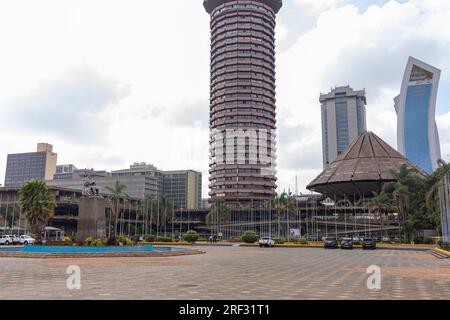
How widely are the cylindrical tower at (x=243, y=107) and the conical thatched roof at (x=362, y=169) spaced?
2870cm

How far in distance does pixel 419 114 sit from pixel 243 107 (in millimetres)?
76032

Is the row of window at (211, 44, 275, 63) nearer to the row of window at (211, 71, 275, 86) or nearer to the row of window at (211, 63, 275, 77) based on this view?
the row of window at (211, 63, 275, 77)

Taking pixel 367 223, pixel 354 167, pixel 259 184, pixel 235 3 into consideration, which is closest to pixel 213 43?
pixel 235 3

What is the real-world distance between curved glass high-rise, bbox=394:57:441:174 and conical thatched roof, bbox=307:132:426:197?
57.2 metres

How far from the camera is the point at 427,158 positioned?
17375cm

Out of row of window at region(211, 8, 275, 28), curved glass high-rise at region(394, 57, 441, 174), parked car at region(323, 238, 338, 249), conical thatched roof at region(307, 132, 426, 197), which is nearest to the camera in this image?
parked car at region(323, 238, 338, 249)

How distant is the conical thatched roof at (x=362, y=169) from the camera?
109 meters

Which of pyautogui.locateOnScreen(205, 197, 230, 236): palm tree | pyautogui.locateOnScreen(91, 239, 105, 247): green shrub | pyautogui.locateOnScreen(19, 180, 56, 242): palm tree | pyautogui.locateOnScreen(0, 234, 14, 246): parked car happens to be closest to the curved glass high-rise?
pyautogui.locateOnScreen(205, 197, 230, 236): palm tree

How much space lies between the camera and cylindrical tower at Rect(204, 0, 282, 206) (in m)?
146

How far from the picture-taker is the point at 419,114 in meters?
171

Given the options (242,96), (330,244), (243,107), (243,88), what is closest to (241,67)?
(243,88)

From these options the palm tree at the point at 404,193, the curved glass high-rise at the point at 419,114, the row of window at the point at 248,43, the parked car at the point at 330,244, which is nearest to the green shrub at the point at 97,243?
the parked car at the point at 330,244

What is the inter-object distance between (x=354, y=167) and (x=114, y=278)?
344 feet
